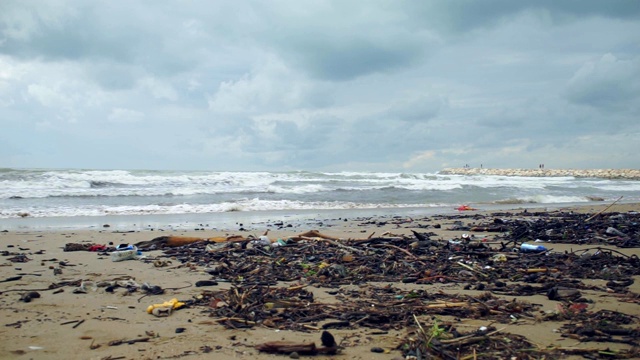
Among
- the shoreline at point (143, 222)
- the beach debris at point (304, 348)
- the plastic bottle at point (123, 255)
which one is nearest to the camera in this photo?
the beach debris at point (304, 348)

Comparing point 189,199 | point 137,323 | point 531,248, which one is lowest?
point 137,323

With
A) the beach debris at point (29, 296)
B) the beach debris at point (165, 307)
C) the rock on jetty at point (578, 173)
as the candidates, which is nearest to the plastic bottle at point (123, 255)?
the beach debris at point (29, 296)

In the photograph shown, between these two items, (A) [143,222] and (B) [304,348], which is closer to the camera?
(B) [304,348]

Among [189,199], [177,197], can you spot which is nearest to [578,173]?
[177,197]

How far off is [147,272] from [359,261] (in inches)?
119

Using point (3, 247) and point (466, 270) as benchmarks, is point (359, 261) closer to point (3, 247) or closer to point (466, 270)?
point (466, 270)

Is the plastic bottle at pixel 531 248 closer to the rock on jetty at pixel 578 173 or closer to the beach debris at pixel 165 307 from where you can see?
the beach debris at pixel 165 307

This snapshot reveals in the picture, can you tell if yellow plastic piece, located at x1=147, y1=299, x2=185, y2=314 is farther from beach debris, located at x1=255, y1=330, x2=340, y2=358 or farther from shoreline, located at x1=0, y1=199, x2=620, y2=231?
shoreline, located at x1=0, y1=199, x2=620, y2=231

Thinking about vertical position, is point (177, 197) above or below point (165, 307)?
above

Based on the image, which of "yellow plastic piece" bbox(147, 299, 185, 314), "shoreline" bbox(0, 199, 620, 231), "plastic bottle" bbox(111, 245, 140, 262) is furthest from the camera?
"shoreline" bbox(0, 199, 620, 231)

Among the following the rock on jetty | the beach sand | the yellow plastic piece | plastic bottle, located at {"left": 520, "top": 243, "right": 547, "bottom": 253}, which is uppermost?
the rock on jetty

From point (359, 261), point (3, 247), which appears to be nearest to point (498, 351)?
point (359, 261)

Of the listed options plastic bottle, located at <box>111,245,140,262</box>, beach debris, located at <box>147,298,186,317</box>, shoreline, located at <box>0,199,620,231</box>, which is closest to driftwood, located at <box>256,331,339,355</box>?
beach debris, located at <box>147,298,186,317</box>

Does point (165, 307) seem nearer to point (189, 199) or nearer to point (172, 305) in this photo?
point (172, 305)
